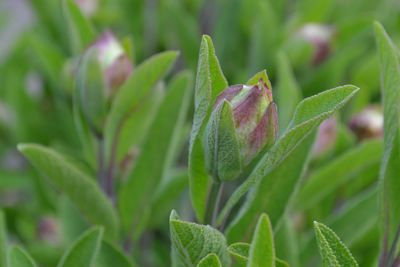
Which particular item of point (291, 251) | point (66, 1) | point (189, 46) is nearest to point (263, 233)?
point (291, 251)

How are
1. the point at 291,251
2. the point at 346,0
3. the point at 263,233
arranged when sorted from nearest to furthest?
the point at 263,233, the point at 291,251, the point at 346,0

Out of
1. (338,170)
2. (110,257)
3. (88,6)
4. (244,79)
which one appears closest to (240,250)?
(110,257)

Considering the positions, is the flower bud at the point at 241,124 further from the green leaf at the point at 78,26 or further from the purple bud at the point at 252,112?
the green leaf at the point at 78,26

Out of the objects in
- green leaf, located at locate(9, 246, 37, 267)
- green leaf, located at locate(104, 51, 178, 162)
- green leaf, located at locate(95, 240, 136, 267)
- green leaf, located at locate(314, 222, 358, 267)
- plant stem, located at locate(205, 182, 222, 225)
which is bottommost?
green leaf, located at locate(95, 240, 136, 267)

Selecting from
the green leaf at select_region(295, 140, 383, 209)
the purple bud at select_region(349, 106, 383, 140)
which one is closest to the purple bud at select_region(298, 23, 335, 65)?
the purple bud at select_region(349, 106, 383, 140)

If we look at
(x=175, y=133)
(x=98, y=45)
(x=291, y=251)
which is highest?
(x=98, y=45)

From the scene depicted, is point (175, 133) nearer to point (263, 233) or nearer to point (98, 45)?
point (98, 45)

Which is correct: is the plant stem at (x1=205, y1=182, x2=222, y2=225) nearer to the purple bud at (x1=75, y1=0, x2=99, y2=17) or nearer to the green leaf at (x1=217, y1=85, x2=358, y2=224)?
the green leaf at (x1=217, y1=85, x2=358, y2=224)
